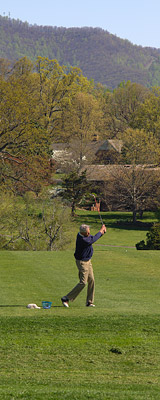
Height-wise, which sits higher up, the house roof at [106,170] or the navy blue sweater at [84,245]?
the navy blue sweater at [84,245]

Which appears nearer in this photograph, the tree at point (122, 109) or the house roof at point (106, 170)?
the house roof at point (106, 170)

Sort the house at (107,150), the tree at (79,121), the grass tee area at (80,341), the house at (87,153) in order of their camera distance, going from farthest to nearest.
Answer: the house at (107,150) → the tree at (79,121) → the house at (87,153) → the grass tee area at (80,341)

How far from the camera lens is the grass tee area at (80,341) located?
8648mm

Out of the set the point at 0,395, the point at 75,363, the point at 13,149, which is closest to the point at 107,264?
the point at 75,363

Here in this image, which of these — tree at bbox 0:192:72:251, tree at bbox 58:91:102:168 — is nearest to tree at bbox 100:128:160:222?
tree at bbox 58:91:102:168

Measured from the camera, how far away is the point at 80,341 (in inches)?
451

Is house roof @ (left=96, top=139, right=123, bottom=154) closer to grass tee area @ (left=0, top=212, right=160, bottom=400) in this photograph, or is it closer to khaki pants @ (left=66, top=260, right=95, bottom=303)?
grass tee area @ (left=0, top=212, right=160, bottom=400)

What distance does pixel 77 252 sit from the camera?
13969mm

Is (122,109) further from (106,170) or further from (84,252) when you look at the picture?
(84,252)

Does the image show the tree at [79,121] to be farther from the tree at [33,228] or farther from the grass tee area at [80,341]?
the grass tee area at [80,341]

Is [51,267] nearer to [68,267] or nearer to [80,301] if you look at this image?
[68,267]

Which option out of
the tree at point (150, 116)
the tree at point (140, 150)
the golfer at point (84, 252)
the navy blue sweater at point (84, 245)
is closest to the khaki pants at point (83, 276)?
the golfer at point (84, 252)

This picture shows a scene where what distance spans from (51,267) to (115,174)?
193ft

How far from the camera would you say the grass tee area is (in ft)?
28.4
